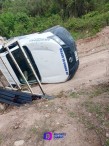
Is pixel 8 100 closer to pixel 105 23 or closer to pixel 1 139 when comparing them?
pixel 1 139

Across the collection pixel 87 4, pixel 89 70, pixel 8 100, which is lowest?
pixel 87 4

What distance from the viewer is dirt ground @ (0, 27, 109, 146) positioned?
6688 mm

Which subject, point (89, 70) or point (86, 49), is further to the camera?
point (86, 49)

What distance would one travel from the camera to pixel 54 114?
24.8ft

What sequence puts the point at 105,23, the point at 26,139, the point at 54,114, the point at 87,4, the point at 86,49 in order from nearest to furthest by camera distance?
the point at 26,139 < the point at 54,114 < the point at 86,49 < the point at 105,23 < the point at 87,4

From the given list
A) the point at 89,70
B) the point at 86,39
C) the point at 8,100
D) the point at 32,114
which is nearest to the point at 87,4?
the point at 86,39

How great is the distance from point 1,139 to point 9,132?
0.24 m

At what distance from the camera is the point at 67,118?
7285mm
